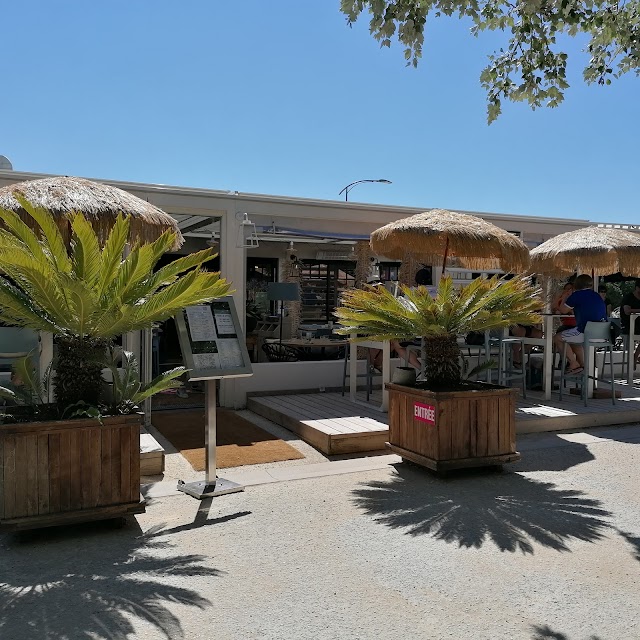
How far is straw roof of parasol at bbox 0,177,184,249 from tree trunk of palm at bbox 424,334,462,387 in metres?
2.39

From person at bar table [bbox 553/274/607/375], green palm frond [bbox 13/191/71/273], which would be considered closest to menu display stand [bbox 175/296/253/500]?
green palm frond [bbox 13/191/71/273]

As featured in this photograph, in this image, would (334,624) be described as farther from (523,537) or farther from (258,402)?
(258,402)

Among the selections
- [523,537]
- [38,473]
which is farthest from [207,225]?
[523,537]

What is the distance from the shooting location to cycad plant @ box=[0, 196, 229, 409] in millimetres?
3785

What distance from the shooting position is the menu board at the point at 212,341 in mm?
4488

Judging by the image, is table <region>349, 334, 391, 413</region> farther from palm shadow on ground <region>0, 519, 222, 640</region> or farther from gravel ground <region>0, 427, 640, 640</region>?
palm shadow on ground <region>0, 519, 222, 640</region>

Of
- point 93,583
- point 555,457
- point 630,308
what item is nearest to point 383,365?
point 555,457

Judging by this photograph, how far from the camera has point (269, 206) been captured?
7.96m

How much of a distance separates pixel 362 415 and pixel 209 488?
259 centimetres

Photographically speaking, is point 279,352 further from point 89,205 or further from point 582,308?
point 89,205

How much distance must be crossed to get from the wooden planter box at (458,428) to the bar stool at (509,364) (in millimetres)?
2372

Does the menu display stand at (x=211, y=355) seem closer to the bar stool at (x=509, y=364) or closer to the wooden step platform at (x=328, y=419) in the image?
the wooden step platform at (x=328, y=419)

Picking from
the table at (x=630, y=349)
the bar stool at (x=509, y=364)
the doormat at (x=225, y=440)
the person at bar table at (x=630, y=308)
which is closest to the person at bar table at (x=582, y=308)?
the bar stool at (x=509, y=364)

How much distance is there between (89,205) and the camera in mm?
4961
